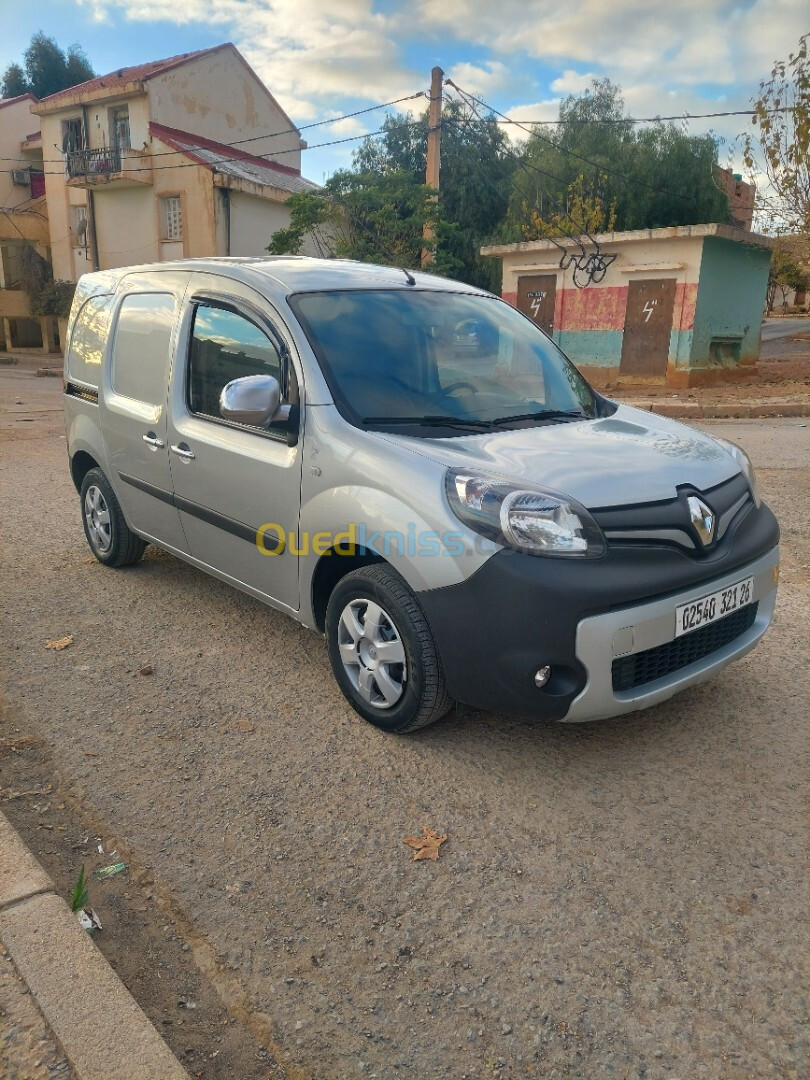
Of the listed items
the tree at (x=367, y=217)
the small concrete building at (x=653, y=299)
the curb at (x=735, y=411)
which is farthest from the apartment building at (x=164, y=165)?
the curb at (x=735, y=411)

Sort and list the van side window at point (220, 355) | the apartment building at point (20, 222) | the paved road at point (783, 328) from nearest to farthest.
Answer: the van side window at point (220, 355)
the apartment building at point (20, 222)
the paved road at point (783, 328)

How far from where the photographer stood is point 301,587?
353 centimetres

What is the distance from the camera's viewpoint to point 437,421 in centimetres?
335

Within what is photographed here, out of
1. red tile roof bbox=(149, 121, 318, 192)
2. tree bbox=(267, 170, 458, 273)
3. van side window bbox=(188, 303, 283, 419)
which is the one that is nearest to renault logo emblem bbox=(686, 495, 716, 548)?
van side window bbox=(188, 303, 283, 419)

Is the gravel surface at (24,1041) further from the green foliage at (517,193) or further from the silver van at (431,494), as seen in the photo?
the green foliage at (517,193)

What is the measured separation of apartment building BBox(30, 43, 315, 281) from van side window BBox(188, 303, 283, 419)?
25395 millimetres

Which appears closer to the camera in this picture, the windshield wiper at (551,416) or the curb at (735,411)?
the windshield wiper at (551,416)

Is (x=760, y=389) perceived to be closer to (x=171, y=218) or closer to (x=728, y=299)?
(x=728, y=299)

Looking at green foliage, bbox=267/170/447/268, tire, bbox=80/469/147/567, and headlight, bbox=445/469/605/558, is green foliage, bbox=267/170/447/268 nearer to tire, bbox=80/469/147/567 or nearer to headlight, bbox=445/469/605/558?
tire, bbox=80/469/147/567

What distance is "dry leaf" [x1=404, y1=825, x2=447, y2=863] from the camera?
8.46 feet

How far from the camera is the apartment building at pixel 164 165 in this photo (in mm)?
27719

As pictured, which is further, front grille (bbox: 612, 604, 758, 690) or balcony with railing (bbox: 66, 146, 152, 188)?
balcony with railing (bbox: 66, 146, 152, 188)

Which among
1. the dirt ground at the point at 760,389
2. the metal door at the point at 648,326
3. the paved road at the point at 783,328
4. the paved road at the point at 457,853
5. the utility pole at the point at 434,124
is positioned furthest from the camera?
the paved road at the point at 783,328

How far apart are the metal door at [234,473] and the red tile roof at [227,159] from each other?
2579cm
